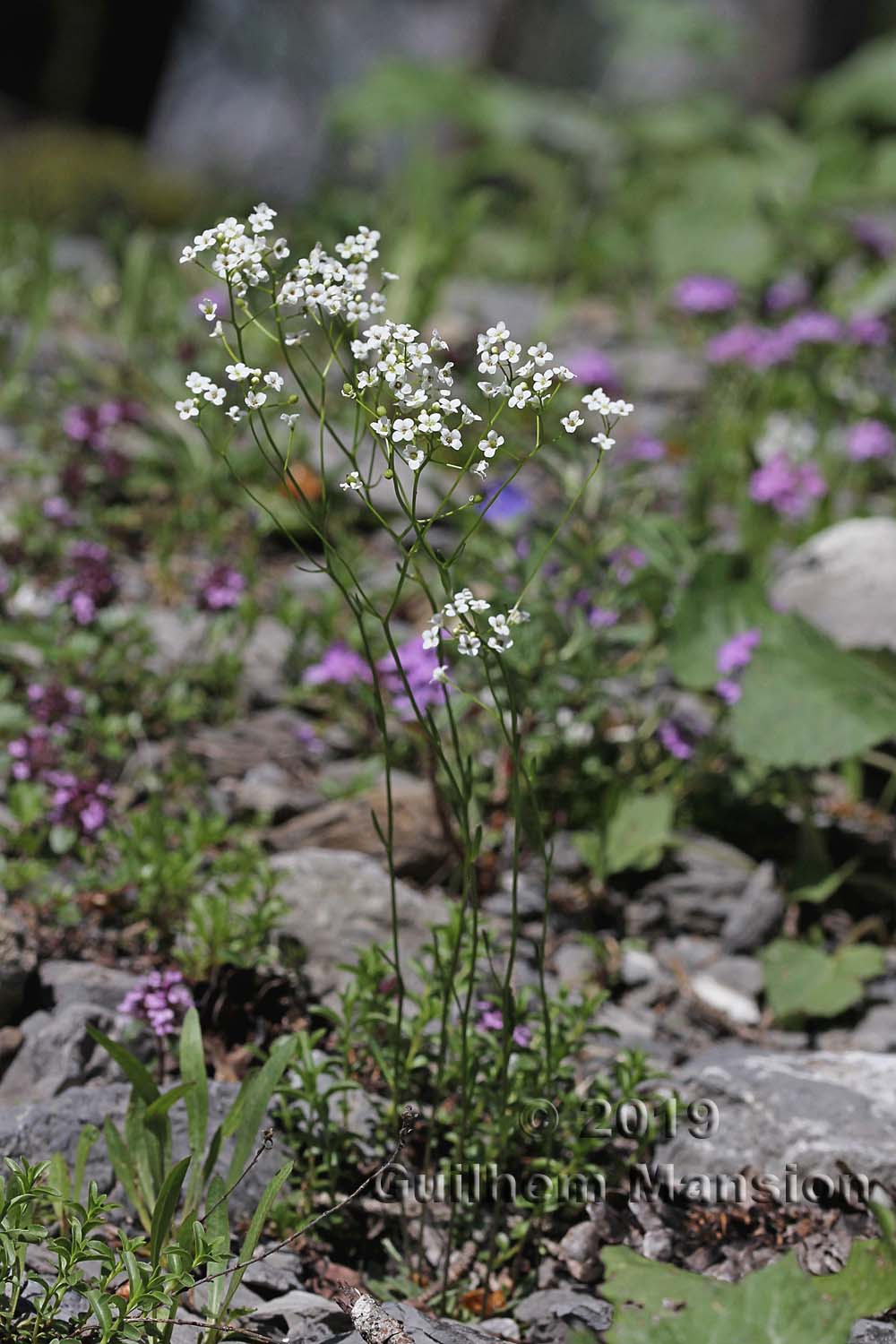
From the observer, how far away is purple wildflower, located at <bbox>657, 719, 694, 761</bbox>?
107 inches

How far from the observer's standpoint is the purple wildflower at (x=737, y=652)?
2697 mm

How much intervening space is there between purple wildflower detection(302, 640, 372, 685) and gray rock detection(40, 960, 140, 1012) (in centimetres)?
84

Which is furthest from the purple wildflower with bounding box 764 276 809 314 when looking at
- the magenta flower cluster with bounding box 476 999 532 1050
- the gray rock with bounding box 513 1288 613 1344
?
the gray rock with bounding box 513 1288 613 1344

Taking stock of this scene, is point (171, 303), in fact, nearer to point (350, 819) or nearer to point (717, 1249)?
point (350, 819)

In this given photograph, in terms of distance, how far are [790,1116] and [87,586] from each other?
1.90 m

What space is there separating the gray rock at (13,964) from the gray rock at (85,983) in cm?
6

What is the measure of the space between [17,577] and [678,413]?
8.07 ft

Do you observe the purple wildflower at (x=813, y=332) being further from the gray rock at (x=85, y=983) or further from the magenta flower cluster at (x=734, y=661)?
the gray rock at (x=85, y=983)

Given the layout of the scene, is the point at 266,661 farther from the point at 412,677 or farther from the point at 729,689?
the point at 729,689

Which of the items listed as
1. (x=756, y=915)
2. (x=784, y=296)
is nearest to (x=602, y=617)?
(x=756, y=915)

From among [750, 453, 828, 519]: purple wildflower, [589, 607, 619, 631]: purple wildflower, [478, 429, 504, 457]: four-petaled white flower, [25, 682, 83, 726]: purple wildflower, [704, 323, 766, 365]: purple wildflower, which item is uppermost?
[704, 323, 766, 365]: purple wildflower

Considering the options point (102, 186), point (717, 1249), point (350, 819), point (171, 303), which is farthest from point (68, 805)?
point (102, 186)

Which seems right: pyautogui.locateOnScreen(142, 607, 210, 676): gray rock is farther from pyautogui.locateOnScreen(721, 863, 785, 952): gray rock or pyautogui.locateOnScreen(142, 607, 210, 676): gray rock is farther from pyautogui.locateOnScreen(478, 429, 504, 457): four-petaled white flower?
pyautogui.locateOnScreen(478, 429, 504, 457): four-petaled white flower

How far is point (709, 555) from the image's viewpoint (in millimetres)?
2777
